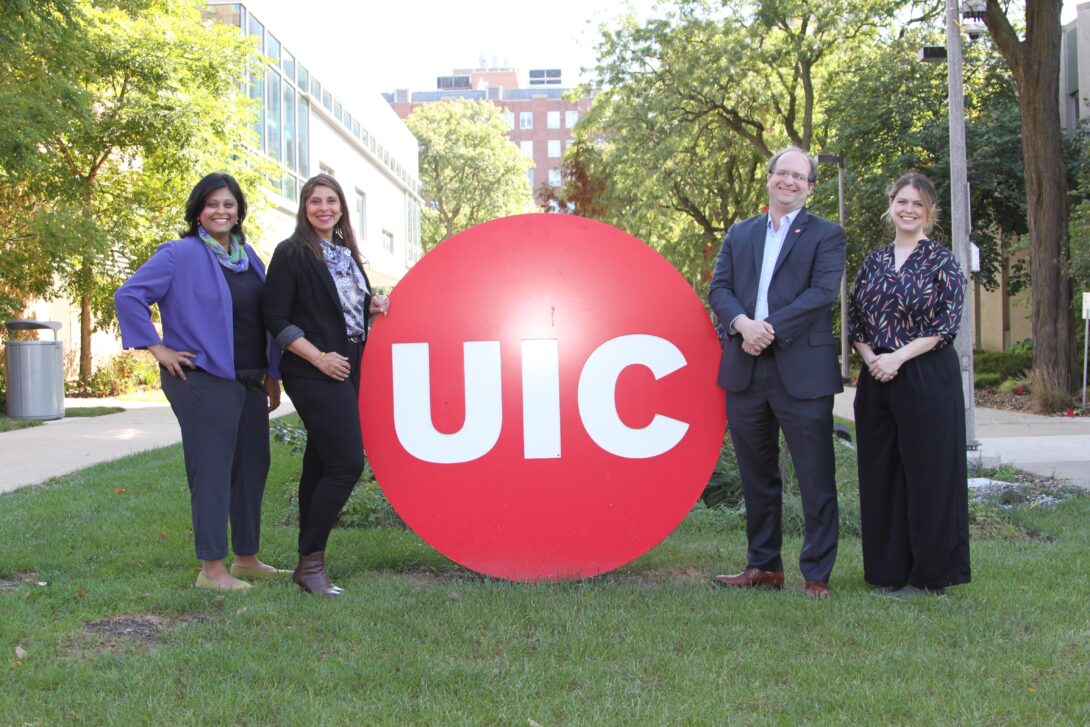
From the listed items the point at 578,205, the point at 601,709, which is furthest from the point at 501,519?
the point at 578,205

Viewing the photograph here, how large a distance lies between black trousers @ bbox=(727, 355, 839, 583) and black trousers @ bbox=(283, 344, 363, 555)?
5.41 ft

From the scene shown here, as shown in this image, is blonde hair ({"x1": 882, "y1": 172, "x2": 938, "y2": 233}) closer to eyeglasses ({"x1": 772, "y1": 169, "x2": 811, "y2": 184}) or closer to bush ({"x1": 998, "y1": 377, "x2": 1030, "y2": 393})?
eyeglasses ({"x1": 772, "y1": 169, "x2": 811, "y2": 184})

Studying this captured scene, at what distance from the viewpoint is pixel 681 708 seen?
10.1 feet

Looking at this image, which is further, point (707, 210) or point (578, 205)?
point (578, 205)

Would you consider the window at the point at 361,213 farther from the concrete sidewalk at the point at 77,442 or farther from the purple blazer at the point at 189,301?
the purple blazer at the point at 189,301

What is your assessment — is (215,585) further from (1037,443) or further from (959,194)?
(1037,443)

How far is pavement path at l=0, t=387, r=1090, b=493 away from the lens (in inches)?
361

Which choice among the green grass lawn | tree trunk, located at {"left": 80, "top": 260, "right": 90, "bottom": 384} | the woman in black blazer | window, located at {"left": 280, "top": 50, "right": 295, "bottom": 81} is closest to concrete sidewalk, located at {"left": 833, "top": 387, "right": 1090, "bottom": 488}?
the green grass lawn

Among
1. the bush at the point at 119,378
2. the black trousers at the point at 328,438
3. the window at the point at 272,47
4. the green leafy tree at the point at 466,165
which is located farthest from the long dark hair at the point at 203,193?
the green leafy tree at the point at 466,165

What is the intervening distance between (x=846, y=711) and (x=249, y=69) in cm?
1656

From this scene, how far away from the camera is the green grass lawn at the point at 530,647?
306cm

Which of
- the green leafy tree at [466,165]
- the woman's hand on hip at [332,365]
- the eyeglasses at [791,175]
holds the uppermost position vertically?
the green leafy tree at [466,165]

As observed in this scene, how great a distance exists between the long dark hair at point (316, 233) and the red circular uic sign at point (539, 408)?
0.37 m

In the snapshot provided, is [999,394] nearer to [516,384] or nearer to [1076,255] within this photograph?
[1076,255]
